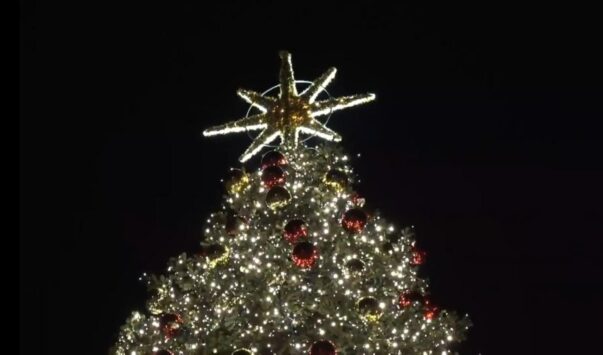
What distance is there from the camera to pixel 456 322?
4066mm

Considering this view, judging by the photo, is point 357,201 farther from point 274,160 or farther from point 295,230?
point 295,230

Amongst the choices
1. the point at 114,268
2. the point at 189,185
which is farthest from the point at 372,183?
the point at 114,268

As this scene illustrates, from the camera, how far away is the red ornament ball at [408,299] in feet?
13.3

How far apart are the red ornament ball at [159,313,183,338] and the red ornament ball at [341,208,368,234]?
3.96 feet

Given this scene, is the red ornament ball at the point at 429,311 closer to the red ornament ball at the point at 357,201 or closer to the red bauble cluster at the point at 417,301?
the red bauble cluster at the point at 417,301

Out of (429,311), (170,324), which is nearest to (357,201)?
(429,311)

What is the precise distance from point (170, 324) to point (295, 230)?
3.19ft

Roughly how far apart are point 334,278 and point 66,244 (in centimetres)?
485

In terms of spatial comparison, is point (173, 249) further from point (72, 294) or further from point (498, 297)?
point (498, 297)

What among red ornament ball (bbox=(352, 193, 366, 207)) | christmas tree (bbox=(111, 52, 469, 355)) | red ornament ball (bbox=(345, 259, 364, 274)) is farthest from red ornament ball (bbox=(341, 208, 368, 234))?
red ornament ball (bbox=(352, 193, 366, 207))

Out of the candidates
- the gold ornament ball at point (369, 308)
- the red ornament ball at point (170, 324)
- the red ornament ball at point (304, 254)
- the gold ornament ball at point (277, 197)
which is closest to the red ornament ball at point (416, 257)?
the gold ornament ball at point (369, 308)

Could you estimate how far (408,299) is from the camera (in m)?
4.06

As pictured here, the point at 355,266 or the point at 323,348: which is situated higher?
the point at 355,266

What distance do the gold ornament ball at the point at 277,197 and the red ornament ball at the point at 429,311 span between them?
3.68 ft
